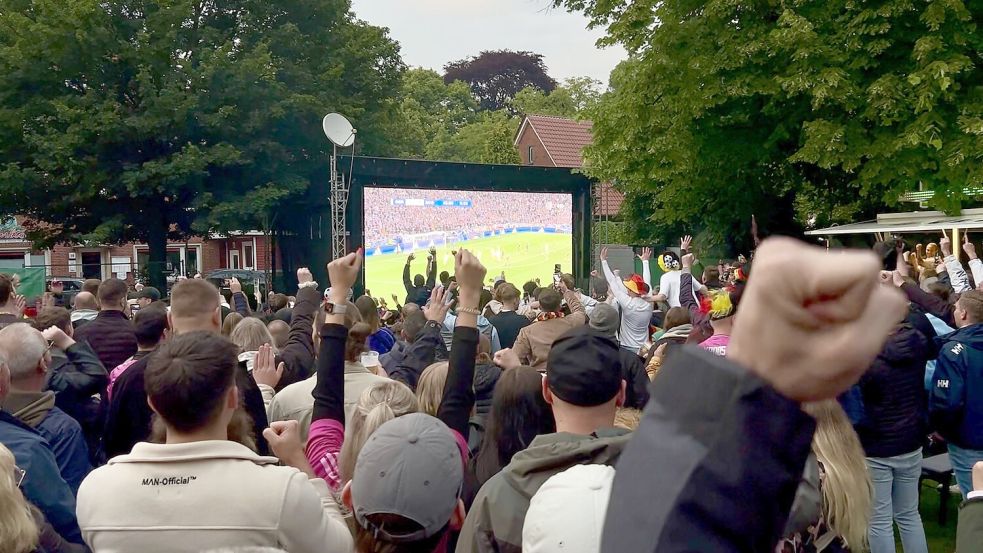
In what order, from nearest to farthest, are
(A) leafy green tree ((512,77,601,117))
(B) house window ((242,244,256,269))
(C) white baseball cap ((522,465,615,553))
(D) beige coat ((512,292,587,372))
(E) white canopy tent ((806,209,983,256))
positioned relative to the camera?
(C) white baseball cap ((522,465,615,553)), (D) beige coat ((512,292,587,372)), (E) white canopy tent ((806,209,983,256)), (B) house window ((242,244,256,269)), (A) leafy green tree ((512,77,601,117))

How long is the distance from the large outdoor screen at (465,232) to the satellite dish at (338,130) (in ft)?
11.9

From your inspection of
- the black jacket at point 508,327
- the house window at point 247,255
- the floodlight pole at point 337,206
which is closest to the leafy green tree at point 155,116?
the floodlight pole at point 337,206

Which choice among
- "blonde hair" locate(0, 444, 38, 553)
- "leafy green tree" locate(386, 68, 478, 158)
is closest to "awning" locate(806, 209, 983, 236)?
"blonde hair" locate(0, 444, 38, 553)

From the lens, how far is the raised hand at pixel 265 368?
3943mm

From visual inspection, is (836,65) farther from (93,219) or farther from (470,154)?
(470,154)

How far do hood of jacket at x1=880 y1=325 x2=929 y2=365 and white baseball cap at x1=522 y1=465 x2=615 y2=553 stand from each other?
3.39m

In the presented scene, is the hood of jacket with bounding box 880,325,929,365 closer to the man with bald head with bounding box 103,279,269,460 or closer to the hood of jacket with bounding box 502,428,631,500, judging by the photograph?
the hood of jacket with bounding box 502,428,631,500

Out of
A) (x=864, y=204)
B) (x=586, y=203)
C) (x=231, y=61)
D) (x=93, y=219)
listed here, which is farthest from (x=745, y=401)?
(x=93, y=219)

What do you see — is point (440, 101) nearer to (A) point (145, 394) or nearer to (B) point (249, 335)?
(B) point (249, 335)

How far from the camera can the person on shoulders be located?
2123 millimetres

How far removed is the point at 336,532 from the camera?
2.28 m

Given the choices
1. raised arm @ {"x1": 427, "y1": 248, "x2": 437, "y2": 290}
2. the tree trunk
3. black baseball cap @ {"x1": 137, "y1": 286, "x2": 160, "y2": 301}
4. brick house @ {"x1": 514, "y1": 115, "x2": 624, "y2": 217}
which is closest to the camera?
black baseball cap @ {"x1": 137, "y1": 286, "x2": 160, "y2": 301}

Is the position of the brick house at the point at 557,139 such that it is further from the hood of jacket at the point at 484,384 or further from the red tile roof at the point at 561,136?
the hood of jacket at the point at 484,384

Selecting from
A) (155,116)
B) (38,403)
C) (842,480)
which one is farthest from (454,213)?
(842,480)
